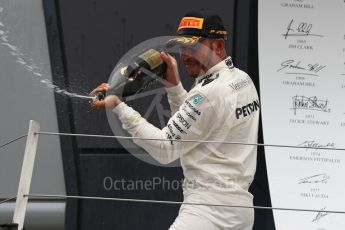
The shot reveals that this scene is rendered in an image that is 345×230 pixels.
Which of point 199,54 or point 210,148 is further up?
point 199,54

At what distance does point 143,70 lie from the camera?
2.70 metres

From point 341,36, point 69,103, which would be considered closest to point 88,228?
point 69,103

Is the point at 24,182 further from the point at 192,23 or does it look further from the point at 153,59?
the point at 192,23

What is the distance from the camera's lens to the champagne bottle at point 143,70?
269 centimetres

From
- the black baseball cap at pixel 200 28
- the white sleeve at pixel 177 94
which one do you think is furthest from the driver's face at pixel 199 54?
the white sleeve at pixel 177 94

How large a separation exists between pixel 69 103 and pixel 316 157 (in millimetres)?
1304

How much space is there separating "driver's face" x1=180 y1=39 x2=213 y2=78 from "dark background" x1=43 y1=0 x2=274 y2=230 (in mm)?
1115

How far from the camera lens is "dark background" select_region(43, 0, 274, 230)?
365 centimetres

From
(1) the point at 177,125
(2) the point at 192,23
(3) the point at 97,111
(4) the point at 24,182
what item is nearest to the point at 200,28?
(2) the point at 192,23

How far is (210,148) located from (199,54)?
0.33m
